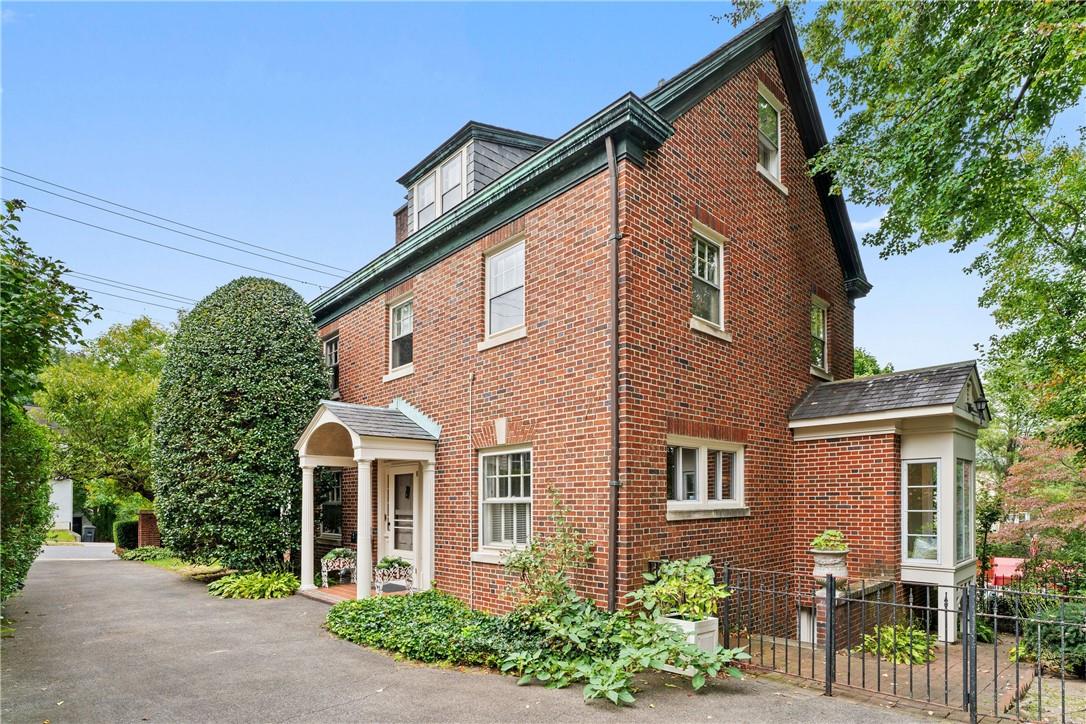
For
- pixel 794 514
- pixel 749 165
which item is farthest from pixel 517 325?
pixel 794 514

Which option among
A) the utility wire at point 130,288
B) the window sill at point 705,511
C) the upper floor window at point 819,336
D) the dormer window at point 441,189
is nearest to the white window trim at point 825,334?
the upper floor window at point 819,336

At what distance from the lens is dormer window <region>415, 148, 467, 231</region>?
12657 millimetres

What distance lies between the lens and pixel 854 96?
41.8 ft

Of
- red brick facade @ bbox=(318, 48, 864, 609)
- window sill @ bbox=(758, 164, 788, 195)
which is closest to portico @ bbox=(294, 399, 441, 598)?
red brick facade @ bbox=(318, 48, 864, 609)

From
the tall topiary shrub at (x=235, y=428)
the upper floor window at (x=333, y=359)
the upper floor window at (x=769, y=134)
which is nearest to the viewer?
the upper floor window at (x=769, y=134)

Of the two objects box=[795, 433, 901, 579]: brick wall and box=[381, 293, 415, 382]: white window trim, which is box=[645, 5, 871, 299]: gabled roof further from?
box=[381, 293, 415, 382]: white window trim

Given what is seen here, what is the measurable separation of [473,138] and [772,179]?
5587 millimetres

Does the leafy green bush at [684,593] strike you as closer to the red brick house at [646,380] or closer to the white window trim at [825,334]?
the red brick house at [646,380]

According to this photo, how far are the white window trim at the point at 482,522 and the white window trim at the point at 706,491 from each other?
1.97 metres

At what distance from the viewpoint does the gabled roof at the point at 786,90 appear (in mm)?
9234

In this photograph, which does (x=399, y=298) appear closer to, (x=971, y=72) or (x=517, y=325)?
(x=517, y=325)

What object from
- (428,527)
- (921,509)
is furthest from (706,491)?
(428,527)

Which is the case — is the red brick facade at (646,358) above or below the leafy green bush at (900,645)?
above

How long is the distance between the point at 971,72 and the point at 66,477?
25900mm
